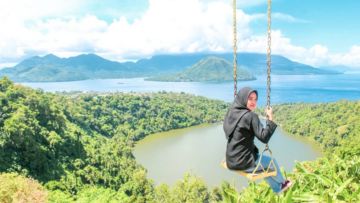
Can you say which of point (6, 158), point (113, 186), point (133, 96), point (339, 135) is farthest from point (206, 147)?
point (133, 96)

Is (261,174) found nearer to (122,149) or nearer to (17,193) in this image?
(17,193)

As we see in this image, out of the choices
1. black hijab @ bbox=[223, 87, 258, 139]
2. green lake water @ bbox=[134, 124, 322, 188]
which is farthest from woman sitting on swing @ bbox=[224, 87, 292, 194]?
green lake water @ bbox=[134, 124, 322, 188]

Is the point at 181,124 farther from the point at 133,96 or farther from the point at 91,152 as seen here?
the point at 91,152

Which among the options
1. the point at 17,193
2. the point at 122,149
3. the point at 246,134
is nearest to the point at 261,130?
the point at 246,134

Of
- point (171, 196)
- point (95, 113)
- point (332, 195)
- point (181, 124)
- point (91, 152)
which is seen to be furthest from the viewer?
point (181, 124)

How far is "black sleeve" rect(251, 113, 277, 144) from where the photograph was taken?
3123 mm

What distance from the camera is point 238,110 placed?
10.8 ft

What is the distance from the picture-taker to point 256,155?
347cm

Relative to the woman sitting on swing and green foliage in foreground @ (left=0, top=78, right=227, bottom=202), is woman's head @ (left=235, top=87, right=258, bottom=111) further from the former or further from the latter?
green foliage in foreground @ (left=0, top=78, right=227, bottom=202)

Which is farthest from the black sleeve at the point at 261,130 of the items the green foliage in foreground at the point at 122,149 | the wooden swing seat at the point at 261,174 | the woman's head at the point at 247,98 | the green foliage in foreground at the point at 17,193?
the green foliage in foreground at the point at 17,193

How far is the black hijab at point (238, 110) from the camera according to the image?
3.21 m

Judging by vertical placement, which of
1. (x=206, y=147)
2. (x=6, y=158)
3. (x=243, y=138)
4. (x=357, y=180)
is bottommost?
(x=206, y=147)

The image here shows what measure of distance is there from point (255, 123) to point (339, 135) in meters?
51.3

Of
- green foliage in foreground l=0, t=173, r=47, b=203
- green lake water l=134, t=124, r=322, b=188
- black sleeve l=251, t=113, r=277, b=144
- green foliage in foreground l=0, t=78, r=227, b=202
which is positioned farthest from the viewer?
green lake water l=134, t=124, r=322, b=188
